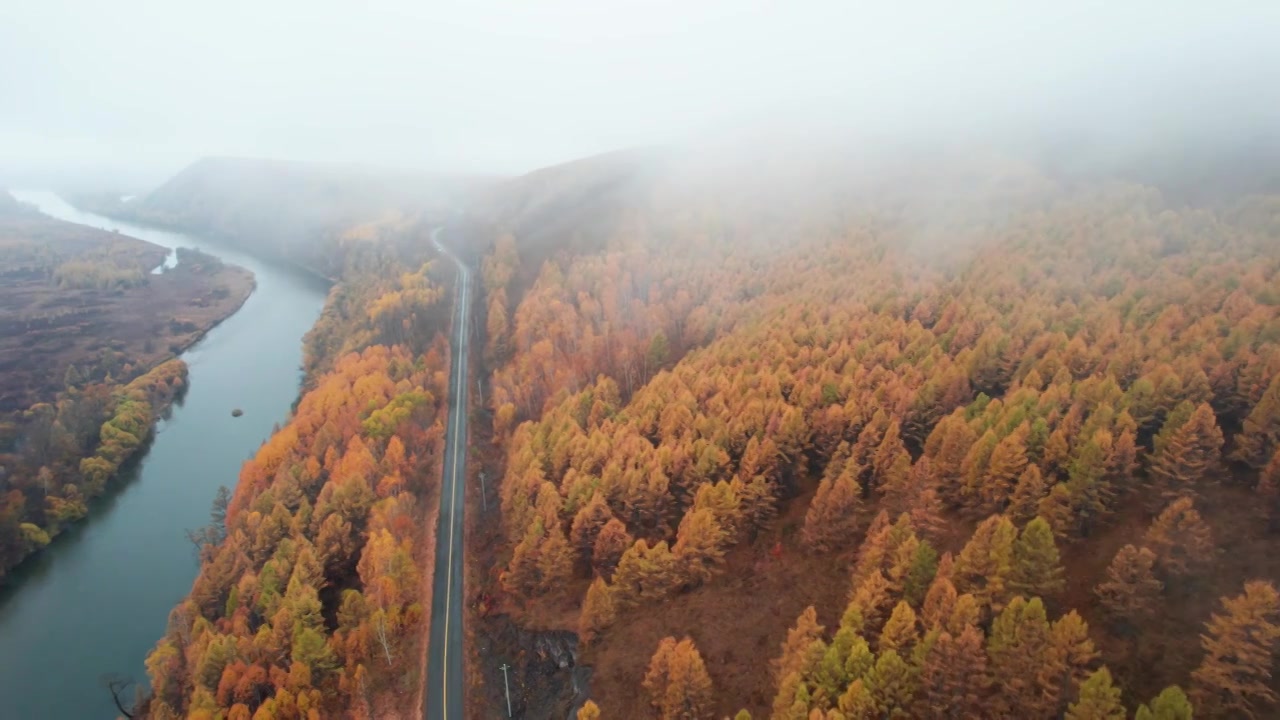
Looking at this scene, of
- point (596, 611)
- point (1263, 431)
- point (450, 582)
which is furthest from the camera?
point (450, 582)

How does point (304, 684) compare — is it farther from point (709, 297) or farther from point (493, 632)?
point (709, 297)

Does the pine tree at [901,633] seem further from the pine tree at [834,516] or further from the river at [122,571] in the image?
the river at [122,571]

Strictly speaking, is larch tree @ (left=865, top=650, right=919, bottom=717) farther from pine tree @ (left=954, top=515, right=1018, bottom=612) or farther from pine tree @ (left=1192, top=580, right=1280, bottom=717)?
pine tree @ (left=1192, top=580, right=1280, bottom=717)

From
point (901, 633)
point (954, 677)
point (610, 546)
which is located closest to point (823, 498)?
point (901, 633)

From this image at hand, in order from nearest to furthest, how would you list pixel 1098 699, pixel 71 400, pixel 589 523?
pixel 1098 699 → pixel 589 523 → pixel 71 400

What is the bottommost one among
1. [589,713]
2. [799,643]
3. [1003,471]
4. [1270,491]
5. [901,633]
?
[589,713]

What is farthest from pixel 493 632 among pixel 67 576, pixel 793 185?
pixel 793 185

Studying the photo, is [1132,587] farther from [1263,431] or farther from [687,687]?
[687,687]
